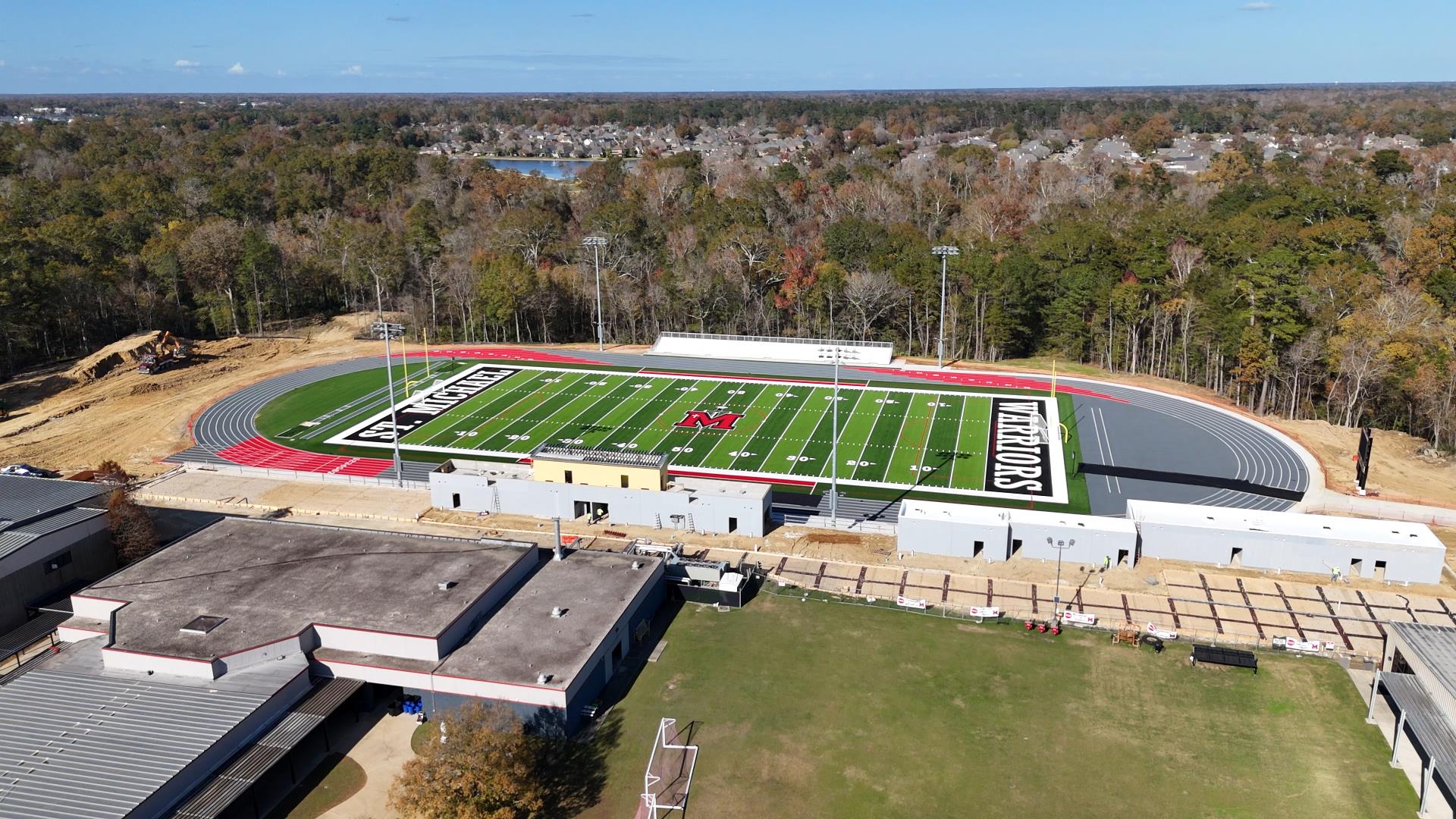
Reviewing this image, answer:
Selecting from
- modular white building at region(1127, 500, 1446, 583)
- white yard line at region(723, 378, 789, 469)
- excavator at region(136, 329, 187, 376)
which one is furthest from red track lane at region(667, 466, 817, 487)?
excavator at region(136, 329, 187, 376)

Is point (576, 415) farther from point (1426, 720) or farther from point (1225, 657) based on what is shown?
point (1426, 720)

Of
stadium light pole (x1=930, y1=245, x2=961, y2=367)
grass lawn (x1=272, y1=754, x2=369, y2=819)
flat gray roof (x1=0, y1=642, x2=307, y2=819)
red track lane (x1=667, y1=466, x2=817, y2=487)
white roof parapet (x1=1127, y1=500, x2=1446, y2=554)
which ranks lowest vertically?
grass lawn (x1=272, y1=754, x2=369, y2=819)

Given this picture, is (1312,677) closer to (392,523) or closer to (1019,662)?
(1019,662)

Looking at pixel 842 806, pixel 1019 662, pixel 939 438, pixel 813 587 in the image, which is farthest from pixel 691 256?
pixel 842 806

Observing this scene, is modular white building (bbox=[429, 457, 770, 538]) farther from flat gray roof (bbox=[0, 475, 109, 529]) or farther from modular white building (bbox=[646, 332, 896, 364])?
modular white building (bbox=[646, 332, 896, 364])

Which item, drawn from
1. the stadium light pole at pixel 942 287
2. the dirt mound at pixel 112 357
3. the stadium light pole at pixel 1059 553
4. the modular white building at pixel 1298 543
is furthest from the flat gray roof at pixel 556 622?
the dirt mound at pixel 112 357

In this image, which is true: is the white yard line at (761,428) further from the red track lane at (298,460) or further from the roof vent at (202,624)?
the roof vent at (202,624)
